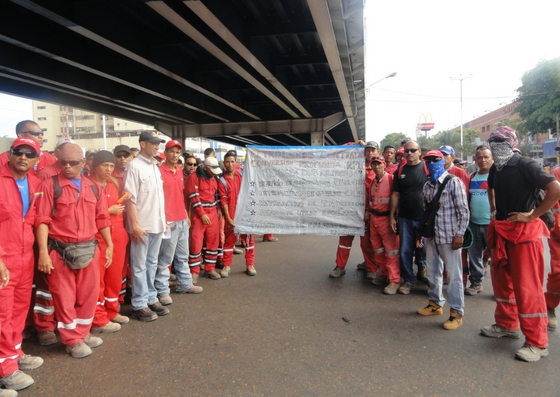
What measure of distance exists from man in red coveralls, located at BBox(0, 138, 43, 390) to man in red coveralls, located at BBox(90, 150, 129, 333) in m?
0.74

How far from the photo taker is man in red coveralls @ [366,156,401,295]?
5.03m

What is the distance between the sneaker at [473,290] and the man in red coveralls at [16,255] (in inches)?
194

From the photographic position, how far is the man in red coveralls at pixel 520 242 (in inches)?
125

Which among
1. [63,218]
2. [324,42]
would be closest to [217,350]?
[63,218]

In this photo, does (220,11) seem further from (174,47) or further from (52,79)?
(52,79)

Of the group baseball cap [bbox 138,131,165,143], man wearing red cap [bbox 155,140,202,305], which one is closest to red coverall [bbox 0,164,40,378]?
baseball cap [bbox 138,131,165,143]

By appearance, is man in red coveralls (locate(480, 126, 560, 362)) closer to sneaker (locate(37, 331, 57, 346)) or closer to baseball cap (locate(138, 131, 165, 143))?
baseball cap (locate(138, 131, 165, 143))

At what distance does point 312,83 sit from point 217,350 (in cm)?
1135

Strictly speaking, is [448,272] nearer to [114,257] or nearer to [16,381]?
[114,257]

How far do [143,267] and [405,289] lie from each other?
11.1 feet

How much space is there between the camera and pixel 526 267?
3.25 metres

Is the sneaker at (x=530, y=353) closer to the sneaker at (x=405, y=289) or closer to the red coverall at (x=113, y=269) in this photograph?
the sneaker at (x=405, y=289)

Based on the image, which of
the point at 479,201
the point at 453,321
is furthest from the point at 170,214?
the point at 479,201

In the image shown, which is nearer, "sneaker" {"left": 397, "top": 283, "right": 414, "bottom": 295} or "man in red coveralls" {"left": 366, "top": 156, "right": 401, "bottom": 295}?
"sneaker" {"left": 397, "top": 283, "right": 414, "bottom": 295}
